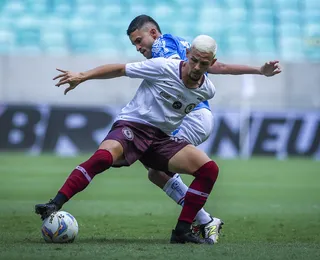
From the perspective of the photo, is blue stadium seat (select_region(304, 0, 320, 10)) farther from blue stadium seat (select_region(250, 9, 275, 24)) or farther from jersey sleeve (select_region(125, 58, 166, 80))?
jersey sleeve (select_region(125, 58, 166, 80))

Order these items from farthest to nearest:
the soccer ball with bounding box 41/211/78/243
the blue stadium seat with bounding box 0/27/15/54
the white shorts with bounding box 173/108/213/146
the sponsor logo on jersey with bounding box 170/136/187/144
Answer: the blue stadium seat with bounding box 0/27/15/54, the white shorts with bounding box 173/108/213/146, the sponsor logo on jersey with bounding box 170/136/187/144, the soccer ball with bounding box 41/211/78/243

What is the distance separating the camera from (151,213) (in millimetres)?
9852

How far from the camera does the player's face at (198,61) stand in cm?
659

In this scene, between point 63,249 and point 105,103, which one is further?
point 105,103

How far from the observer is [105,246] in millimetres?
6387

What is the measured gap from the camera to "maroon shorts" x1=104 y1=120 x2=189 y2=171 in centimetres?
680

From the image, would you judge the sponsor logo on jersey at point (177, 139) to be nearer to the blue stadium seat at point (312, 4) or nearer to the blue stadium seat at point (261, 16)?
the blue stadium seat at point (261, 16)

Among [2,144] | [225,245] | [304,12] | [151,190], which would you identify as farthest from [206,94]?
[304,12]

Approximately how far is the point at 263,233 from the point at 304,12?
605 inches

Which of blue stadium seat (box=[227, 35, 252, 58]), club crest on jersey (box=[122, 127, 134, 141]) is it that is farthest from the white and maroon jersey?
blue stadium seat (box=[227, 35, 252, 58])

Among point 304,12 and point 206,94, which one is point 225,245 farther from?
point 304,12

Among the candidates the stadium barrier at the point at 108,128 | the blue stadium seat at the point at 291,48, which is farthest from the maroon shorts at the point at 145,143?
the blue stadium seat at the point at 291,48

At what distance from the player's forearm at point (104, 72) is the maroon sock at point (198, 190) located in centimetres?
103

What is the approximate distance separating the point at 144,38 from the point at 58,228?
6.64ft
